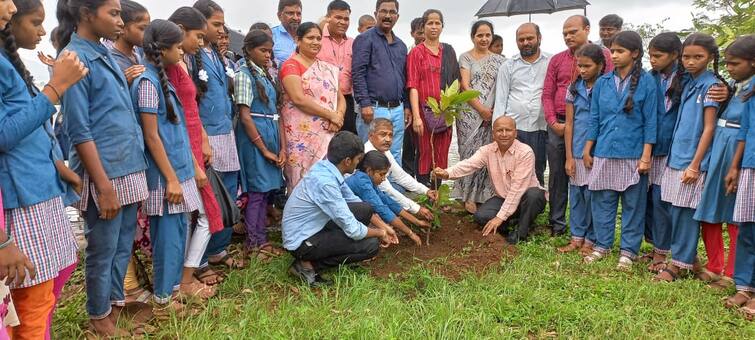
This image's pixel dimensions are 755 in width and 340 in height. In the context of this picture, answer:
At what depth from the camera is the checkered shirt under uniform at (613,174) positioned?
4.09 meters

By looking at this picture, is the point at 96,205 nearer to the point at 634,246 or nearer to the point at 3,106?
the point at 3,106

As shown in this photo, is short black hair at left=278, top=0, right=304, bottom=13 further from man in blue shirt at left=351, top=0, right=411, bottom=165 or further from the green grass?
the green grass

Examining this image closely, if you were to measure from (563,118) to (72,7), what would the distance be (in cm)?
391

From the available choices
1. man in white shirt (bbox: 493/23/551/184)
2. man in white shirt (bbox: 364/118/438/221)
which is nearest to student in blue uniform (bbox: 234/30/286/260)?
man in white shirt (bbox: 364/118/438/221)

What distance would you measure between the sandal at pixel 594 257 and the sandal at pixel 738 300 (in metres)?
0.98

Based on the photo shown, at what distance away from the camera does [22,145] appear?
2078 millimetres

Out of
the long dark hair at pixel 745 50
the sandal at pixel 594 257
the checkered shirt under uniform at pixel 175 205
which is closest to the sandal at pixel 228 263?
the checkered shirt under uniform at pixel 175 205

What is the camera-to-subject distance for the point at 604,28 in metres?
5.39

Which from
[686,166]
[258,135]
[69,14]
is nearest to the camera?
[69,14]

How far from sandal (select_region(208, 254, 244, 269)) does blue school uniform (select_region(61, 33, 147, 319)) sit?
120 centimetres

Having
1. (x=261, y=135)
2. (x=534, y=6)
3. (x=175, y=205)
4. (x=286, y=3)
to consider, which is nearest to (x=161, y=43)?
(x=175, y=205)

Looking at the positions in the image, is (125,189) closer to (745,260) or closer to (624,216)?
(624,216)

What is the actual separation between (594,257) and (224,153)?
9.91ft

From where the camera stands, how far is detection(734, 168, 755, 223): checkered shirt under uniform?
324cm
